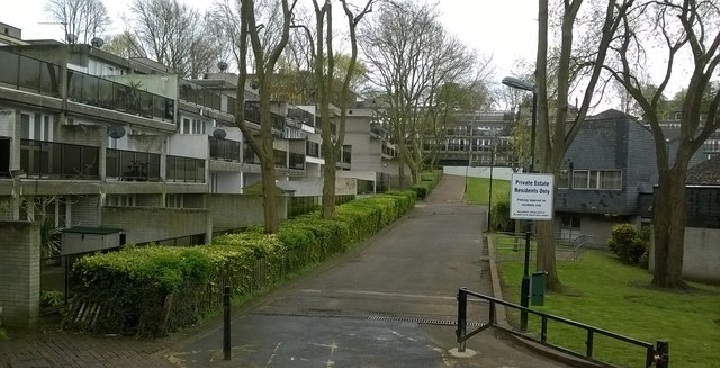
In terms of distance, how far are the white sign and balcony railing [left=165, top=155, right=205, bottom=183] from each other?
15.4 m

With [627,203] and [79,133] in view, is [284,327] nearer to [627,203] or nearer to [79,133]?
[79,133]

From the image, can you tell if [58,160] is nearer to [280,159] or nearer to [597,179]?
[280,159]

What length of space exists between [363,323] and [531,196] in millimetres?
3918

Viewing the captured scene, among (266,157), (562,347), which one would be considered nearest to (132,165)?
(266,157)

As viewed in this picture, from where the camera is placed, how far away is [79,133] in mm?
20547

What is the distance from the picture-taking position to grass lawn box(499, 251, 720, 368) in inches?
416

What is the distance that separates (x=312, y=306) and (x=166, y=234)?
7032 millimetres

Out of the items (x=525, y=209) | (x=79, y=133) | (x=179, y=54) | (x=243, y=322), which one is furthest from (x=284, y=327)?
(x=179, y=54)

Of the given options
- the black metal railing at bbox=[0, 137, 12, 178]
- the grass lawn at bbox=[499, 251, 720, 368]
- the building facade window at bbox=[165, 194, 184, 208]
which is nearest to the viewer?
the grass lawn at bbox=[499, 251, 720, 368]

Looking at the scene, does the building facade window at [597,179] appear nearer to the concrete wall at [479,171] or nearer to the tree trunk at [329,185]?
the tree trunk at [329,185]

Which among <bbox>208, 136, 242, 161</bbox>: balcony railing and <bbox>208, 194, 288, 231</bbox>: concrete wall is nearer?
<bbox>208, 194, 288, 231</bbox>: concrete wall

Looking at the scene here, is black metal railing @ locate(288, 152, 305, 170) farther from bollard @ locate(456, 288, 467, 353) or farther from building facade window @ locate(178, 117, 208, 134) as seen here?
bollard @ locate(456, 288, 467, 353)

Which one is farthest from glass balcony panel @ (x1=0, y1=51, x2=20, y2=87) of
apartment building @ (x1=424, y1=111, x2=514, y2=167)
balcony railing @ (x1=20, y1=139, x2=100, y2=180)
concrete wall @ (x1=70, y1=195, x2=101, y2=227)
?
apartment building @ (x1=424, y1=111, x2=514, y2=167)

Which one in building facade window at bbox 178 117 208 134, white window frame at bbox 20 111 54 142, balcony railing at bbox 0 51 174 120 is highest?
balcony railing at bbox 0 51 174 120
